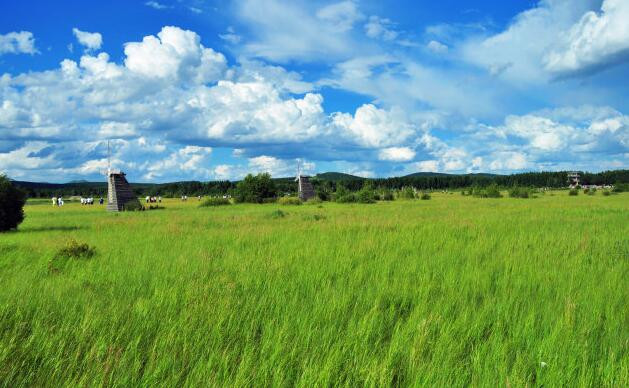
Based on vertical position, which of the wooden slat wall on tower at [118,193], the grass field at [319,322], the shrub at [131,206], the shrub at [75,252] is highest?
the wooden slat wall on tower at [118,193]

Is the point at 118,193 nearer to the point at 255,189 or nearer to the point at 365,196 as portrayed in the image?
the point at 255,189

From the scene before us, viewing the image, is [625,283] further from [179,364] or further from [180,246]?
[180,246]

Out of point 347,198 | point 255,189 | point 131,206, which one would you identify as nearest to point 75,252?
point 131,206

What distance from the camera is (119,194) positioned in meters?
50.4

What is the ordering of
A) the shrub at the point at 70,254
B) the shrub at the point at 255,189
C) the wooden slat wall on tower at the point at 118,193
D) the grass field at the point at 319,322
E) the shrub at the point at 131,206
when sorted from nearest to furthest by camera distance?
the grass field at the point at 319,322 → the shrub at the point at 70,254 → the shrub at the point at 131,206 → the wooden slat wall on tower at the point at 118,193 → the shrub at the point at 255,189

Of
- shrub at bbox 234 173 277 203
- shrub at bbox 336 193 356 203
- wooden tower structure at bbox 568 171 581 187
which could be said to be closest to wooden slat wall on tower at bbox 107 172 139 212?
shrub at bbox 234 173 277 203

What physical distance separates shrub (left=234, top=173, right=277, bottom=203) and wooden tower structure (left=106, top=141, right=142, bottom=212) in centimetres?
1342

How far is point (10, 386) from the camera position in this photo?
317 cm

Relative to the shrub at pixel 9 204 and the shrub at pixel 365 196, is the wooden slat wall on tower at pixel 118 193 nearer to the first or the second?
the shrub at pixel 9 204

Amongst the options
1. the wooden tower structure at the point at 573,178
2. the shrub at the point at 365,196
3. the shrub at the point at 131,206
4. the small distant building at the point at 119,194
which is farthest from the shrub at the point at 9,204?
the wooden tower structure at the point at 573,178

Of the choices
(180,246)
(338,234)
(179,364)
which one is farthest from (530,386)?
(338,234)

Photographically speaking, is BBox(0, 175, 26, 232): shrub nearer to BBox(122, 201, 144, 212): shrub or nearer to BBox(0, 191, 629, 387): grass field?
BBox(0, 191, 629, 387): grass field

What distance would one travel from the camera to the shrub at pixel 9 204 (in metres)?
21.0

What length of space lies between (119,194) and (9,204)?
30.2 m
